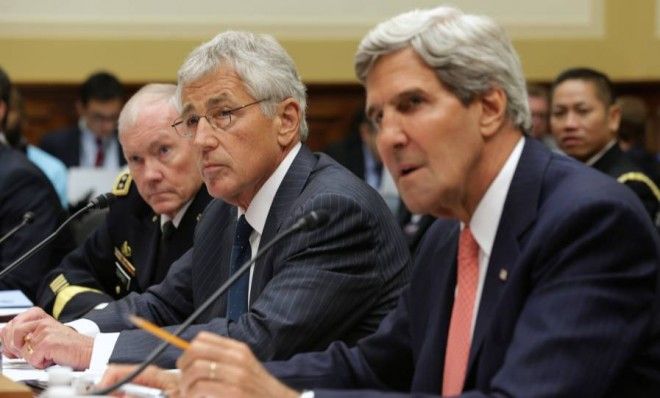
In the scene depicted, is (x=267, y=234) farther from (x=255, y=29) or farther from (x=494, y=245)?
(x=255, y=29)

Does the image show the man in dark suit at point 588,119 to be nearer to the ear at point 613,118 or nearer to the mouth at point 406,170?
the ear at point 613,118

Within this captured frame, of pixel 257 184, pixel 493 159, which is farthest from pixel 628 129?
pixel 493 159

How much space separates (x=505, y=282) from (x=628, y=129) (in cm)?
634

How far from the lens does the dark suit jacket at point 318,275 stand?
295 centimetres

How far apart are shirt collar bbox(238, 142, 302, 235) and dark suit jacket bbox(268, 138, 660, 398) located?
3.06 feet

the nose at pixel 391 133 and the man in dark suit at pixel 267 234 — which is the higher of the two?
the nose at pixel 391 133

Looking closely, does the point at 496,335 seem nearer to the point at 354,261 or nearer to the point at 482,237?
the point at 482,237

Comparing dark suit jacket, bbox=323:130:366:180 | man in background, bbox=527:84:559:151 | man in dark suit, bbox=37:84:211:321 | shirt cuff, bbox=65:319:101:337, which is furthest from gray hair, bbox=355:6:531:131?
dark suit jacket, bbox=323:130:366:180

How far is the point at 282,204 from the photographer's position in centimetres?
325

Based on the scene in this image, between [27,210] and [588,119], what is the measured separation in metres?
2.97

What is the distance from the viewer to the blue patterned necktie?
3.28 meters

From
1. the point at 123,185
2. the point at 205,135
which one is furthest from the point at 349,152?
the point at 205,135

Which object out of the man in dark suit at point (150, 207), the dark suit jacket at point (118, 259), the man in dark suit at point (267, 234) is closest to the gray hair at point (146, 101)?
the man in dark suit at point (150, 207)

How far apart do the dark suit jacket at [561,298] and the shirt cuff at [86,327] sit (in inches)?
49.6
